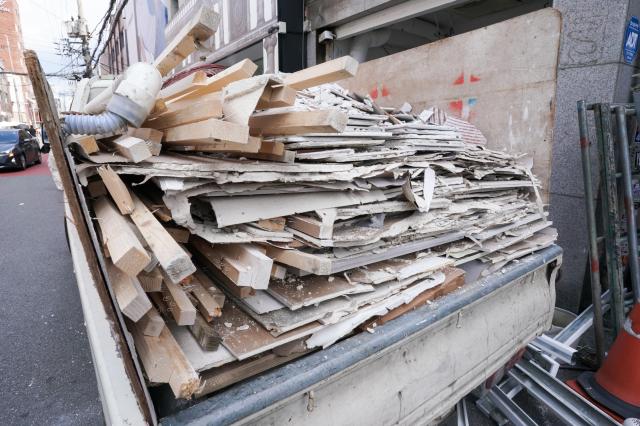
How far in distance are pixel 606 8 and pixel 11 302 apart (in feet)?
20.9

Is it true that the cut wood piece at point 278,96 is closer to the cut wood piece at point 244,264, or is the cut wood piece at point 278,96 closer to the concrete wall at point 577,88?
the cut wood piece at point 244,264

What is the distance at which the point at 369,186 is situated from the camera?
1637 mm

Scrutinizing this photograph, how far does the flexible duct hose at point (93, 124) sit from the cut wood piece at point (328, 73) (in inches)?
23.9

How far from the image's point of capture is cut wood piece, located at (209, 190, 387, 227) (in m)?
1.20

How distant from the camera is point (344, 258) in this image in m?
1.47

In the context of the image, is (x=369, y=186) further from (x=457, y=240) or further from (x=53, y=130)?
(x=53, y=130)

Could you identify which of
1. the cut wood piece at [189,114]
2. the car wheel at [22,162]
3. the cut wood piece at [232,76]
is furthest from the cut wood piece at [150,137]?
the car wheel at [22,162]

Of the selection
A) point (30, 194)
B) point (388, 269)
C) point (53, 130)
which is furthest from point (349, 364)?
point (30, 194)

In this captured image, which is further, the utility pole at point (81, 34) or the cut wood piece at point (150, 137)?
the utility pole at point (81, 34)

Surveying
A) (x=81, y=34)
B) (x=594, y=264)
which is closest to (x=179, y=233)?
(x=594, y=264)

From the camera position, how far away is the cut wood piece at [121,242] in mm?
878

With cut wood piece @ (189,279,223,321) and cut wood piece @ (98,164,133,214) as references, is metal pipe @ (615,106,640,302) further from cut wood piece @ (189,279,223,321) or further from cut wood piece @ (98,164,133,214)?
cut wood piece @ (98,164,133,214)

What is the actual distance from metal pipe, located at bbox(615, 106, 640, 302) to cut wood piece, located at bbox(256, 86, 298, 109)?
9.03 feet

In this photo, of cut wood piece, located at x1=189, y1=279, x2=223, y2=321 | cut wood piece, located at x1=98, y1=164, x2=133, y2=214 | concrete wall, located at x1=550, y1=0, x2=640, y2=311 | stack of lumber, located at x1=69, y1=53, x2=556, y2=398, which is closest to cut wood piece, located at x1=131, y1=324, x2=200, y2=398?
stack of lumber, located at x1=69, y1=53, x2=556, y2=398
